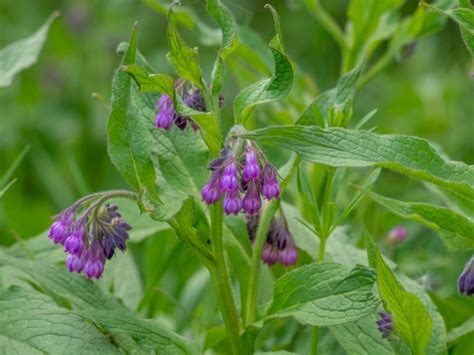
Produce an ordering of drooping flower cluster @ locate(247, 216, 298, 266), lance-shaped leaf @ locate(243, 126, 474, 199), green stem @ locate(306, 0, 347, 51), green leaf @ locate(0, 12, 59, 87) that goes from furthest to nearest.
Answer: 1. green stem @ locate(306, 0, 347, 51)
2. green leaf @ locate(0, 12, 59, 87)
3. drooping flower cluster @ locate(247, 216, 298, 266)
4. lance-shaped leaf @ locate(243, 126, 474, 199)

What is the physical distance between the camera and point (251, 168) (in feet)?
5.64

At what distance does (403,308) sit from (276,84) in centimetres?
46

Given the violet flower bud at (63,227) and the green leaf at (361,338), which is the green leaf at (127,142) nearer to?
the violet flower bud at (63,227)

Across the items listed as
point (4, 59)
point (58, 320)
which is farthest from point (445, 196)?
point (4, 59)

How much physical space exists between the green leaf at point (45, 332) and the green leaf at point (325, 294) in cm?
33

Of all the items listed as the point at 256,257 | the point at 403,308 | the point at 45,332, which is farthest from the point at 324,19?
the point at 45,332

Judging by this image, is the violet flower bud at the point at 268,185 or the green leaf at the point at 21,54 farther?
the green leaf at the point at 21,54

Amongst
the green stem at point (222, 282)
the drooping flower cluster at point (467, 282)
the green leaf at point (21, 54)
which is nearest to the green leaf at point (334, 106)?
the green stem at point (222, 282)

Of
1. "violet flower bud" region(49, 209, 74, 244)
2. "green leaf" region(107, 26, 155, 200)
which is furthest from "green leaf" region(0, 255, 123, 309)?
"green leaf" region(107, 26, 155, 200)

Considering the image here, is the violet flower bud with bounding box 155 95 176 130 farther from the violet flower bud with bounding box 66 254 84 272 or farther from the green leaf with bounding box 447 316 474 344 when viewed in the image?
the green leaf with bounding box 447 316 474 344

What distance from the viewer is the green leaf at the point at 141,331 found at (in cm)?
179

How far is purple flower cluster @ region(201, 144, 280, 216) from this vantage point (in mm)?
1722

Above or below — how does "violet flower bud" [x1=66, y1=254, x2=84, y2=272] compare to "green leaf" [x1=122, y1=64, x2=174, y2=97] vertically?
below

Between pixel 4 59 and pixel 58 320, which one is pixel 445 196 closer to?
pixel 58 320
